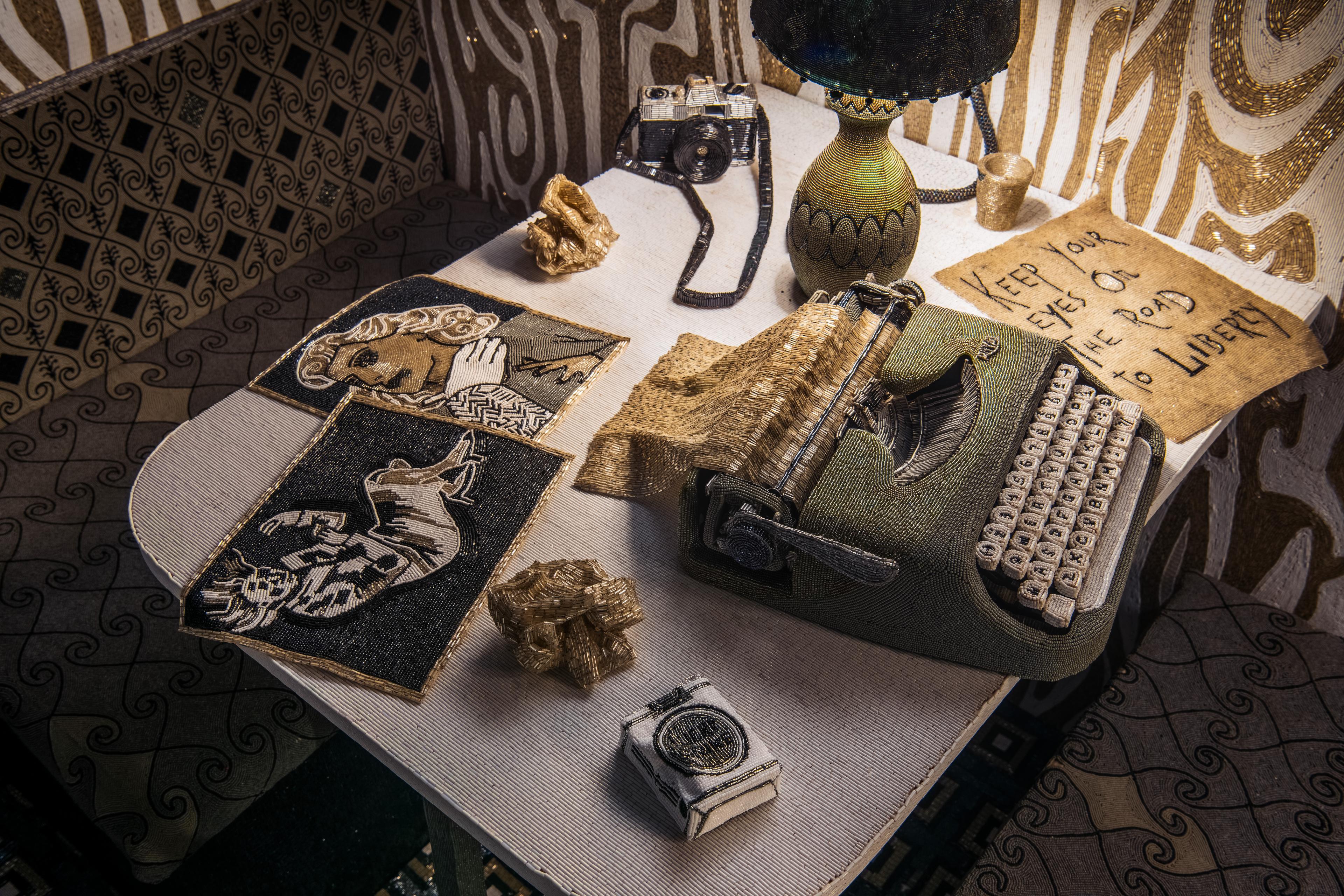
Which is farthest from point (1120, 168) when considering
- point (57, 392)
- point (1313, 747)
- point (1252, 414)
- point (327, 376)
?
point (57, 392)

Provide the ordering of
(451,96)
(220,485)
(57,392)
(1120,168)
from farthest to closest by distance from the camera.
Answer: (451,96), (57,392), (1120,168), (220,485)

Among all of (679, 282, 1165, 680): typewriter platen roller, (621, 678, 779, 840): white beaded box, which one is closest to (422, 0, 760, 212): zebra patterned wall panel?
(679, 282, 1165, 680): typewriter platen roller

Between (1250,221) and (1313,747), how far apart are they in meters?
0.95

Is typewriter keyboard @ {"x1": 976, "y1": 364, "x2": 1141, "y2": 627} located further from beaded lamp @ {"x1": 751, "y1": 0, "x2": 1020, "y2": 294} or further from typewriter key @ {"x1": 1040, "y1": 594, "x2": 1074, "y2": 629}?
beaded lamp @ {"x1": 751, "y1": 0, "x2": 1020, "y2": 294}

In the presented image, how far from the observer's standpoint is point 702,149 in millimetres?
2221

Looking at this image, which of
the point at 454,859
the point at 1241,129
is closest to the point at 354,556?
→ the point at 454,859

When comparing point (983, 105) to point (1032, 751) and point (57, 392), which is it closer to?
point (1032, 751)

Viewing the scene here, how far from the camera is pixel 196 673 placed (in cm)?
219

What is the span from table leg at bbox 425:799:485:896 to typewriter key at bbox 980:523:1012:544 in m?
0.80

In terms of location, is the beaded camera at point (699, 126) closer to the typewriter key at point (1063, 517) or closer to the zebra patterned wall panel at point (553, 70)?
the zebra patterned wall panel at point (553, 70)

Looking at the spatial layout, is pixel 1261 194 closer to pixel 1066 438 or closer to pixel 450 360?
pixel 1066 438

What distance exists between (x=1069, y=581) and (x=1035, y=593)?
0.06 meters

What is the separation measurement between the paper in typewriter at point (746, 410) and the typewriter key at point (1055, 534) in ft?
0.99

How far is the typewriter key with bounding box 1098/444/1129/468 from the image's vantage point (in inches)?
58.6
